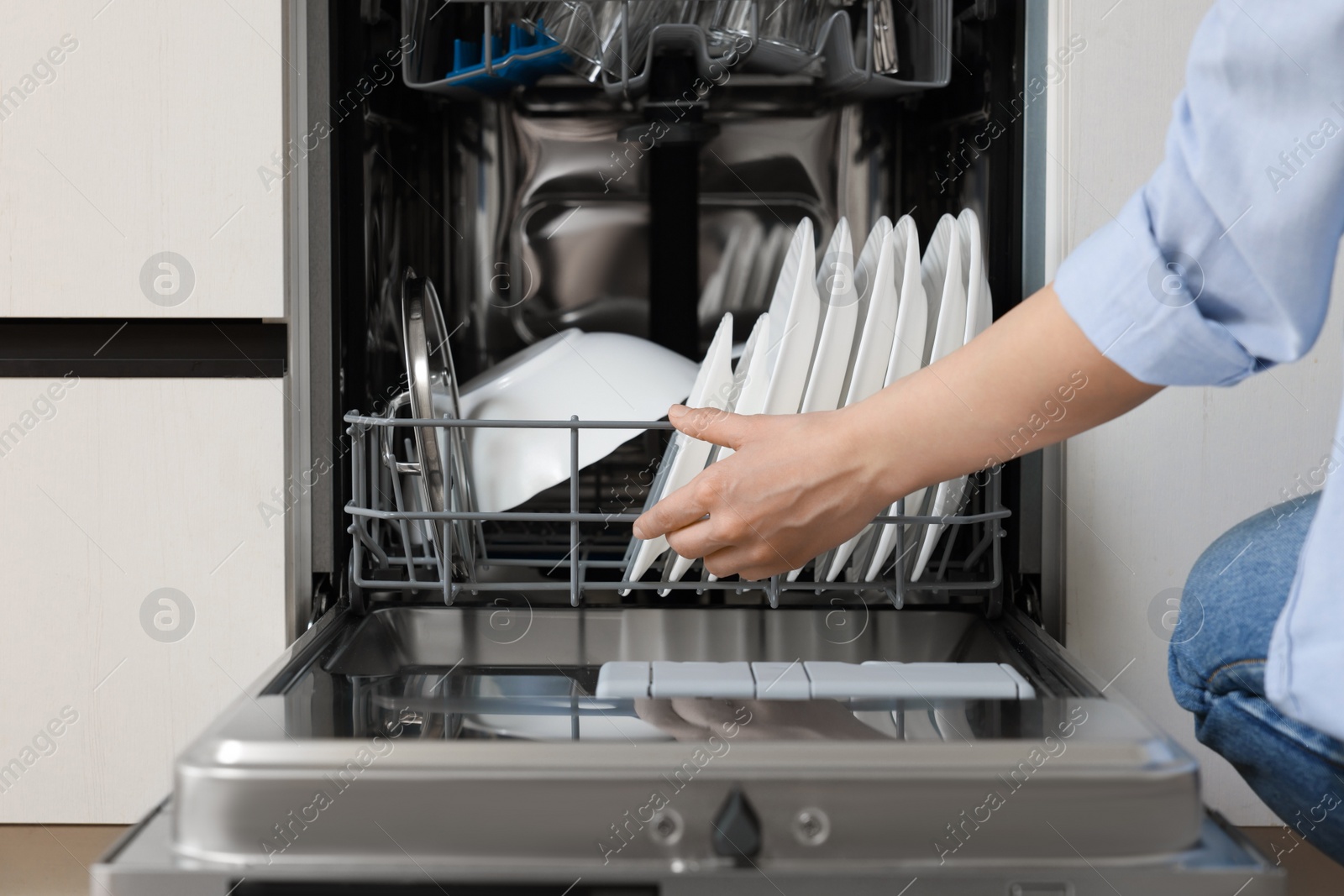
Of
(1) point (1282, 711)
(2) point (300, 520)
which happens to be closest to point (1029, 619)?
(1) point (1282, 711)

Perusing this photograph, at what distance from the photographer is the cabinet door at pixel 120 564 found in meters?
0.76

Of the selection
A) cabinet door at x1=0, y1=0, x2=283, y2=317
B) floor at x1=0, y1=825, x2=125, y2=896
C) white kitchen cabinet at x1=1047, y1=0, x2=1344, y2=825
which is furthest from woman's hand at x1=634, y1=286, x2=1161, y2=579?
floor at x1=0, y1=825, x2=125, y2=896

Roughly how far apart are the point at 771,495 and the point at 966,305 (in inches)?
9.9

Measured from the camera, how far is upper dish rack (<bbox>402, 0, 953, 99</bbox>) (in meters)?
0.85

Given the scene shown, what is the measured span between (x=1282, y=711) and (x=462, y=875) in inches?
16.3

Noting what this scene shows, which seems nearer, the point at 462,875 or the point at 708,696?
the point at 462,875

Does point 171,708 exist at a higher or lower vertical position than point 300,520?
lower

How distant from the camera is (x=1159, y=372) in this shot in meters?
0.51

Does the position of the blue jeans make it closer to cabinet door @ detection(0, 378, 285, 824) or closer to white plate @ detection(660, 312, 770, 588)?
white plate @ detection(660, 312, 770, 588)

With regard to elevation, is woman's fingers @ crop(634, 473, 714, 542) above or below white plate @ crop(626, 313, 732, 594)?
below

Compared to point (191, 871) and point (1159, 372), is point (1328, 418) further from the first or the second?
point (191, 871)

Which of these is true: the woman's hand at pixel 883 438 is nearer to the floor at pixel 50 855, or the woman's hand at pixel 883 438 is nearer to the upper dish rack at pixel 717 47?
the upper dish rack at pixel 717 47

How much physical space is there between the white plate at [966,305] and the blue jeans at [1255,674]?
175mm

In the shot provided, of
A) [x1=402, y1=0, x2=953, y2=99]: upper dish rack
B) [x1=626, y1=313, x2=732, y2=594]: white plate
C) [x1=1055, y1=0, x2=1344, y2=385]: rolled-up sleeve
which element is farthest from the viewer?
[x1=402, y1=0, x2=953, y2=99]: upper dish rack
